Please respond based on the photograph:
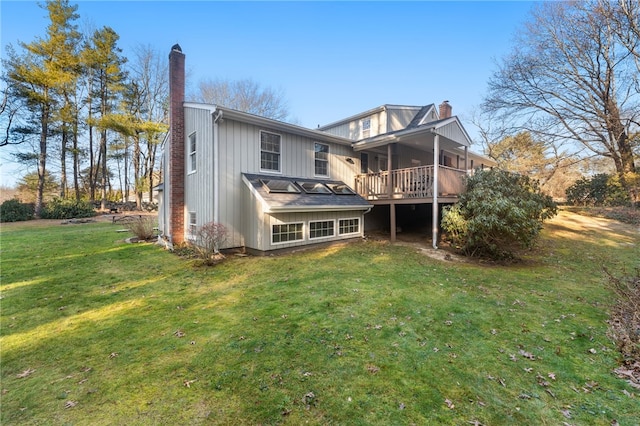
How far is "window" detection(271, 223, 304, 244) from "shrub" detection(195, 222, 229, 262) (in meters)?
1.60

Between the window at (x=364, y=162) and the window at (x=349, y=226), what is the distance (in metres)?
3.43

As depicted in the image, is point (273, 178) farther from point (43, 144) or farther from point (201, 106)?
point (43, 144)

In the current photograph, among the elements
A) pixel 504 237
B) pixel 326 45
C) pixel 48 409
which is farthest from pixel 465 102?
pixel 48 409

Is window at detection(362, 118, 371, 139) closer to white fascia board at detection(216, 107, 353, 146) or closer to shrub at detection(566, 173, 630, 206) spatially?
white fascia board at detection(216, 107, 353, 146)

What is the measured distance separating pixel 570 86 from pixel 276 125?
2076 cm

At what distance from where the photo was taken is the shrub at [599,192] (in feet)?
58.0

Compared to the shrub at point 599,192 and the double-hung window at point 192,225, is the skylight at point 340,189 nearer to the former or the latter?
the double-hung window at point 192,225

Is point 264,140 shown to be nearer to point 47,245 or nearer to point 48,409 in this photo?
point 48,409

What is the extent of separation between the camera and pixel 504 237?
8.58 m

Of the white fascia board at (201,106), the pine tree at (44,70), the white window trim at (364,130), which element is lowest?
the white fascia board at (201,106)

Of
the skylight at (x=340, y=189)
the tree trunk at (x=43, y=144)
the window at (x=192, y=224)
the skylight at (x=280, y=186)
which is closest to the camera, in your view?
the skylight at (x=280, y=186)

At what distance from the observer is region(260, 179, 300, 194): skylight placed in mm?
9172

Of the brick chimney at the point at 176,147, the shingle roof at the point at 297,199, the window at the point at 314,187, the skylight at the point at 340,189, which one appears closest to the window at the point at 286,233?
the shingle roof at the point at 297,199

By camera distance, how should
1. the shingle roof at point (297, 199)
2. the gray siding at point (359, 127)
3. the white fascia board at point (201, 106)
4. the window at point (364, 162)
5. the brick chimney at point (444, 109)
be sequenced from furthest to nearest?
the brick chimney at point (444, 109) < the gray siding at point (359, 127) < the window at point (364, 162) < the white fascia board at point (201, 106) < the shingle roof at point (297, 199)
